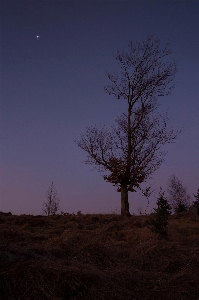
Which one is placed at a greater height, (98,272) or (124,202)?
(124,202)

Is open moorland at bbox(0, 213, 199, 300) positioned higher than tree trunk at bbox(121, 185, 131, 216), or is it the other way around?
tree trunk at bbox(121, 185, 131, 216)

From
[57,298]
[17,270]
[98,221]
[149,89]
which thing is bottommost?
[57,298]

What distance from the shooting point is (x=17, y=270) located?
16.6 feet

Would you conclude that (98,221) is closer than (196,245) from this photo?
No

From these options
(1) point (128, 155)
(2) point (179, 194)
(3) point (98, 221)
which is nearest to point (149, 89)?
(1) point (128, 155)

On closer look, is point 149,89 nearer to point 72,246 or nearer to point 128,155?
point 128,155

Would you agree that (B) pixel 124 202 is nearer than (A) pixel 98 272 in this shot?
No

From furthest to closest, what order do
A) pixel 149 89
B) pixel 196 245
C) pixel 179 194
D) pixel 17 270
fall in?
pixel 179 194 < pixel 149 89 < pixel 196 245 < pixel 17 270

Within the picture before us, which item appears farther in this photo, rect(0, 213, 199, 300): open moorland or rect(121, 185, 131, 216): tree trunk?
rect(121, 185, 131, 216): tree trunk

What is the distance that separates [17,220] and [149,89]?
1260cm

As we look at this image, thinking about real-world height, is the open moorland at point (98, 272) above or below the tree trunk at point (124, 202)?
below

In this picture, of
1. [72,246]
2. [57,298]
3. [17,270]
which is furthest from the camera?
[72,246]

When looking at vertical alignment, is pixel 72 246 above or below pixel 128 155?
below

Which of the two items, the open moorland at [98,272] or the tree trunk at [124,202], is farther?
the tree trunk at [124,202]
